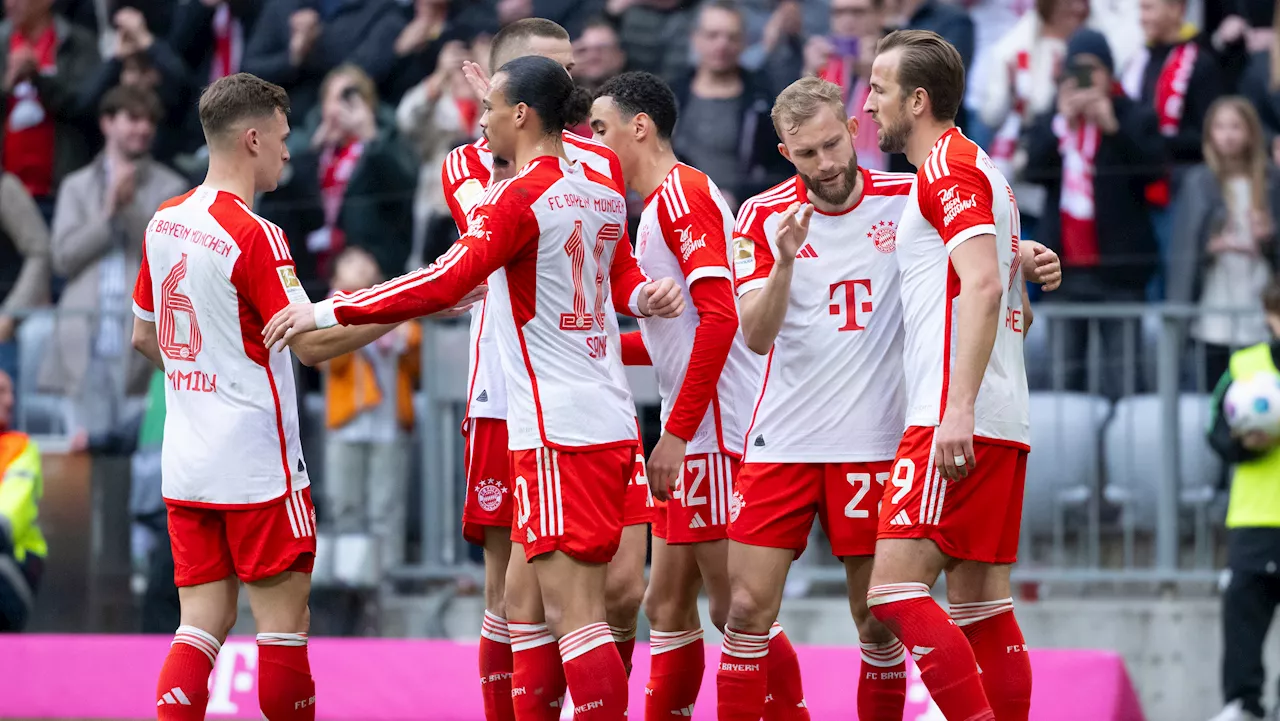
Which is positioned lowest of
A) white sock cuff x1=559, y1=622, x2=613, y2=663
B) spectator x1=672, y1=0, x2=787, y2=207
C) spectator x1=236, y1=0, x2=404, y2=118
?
white sock cuff x1=559, y1=622, x2=613, y2=663

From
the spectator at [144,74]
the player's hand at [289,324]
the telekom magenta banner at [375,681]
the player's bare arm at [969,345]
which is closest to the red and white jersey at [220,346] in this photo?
the player's hand at [289,324]

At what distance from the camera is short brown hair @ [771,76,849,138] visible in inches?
243

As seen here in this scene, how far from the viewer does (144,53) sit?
12.4 meters

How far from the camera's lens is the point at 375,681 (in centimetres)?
942

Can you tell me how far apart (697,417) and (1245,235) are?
4.95 m

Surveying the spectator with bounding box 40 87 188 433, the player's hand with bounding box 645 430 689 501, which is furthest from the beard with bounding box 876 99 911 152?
the spectator with bounding box 40 87 188 433

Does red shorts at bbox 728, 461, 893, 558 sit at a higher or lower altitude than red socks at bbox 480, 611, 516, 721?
higher

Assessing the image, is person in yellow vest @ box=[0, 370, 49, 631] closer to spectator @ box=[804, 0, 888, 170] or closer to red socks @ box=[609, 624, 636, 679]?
red socks @ box=[609, 624, 636, 679]

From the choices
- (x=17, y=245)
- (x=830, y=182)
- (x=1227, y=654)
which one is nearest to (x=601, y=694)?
(x=830, y=182)

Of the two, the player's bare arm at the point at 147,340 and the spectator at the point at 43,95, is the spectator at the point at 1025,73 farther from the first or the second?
the spectator at the point at 43,95

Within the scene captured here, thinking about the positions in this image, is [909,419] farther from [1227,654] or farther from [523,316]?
[1227,654]

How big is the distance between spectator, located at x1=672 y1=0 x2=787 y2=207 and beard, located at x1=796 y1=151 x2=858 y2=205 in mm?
4121

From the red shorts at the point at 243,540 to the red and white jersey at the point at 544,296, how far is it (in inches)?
33.5

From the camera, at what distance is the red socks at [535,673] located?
5961 millimetres
